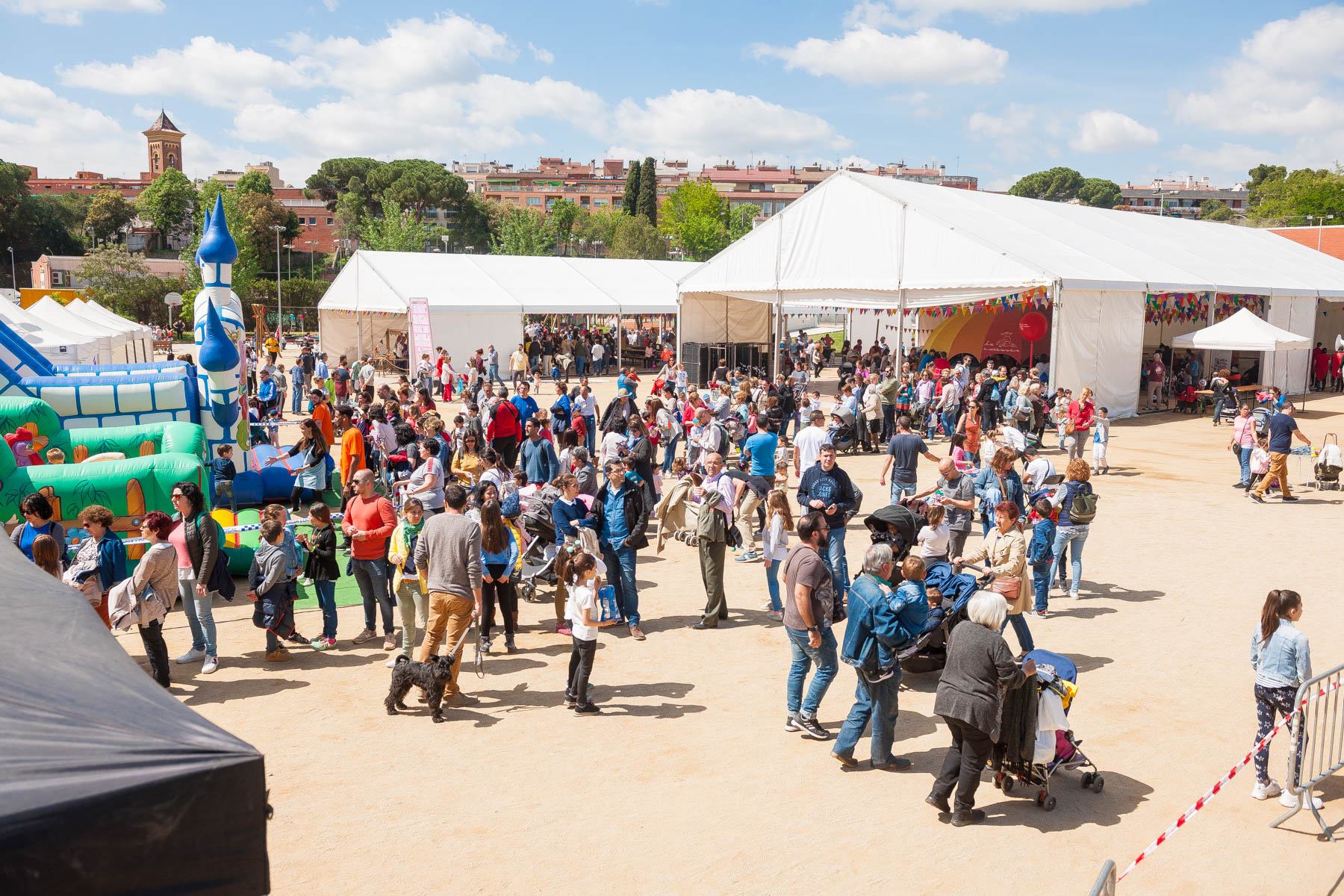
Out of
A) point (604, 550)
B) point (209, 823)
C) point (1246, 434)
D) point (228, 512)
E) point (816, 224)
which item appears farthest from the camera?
point (816, 224)

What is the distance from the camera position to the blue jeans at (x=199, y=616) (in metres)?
7.37

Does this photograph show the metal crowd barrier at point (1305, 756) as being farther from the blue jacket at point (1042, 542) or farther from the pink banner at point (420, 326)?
the pink banner at point (420, 326)

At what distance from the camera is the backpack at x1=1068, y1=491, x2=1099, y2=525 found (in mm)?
8711

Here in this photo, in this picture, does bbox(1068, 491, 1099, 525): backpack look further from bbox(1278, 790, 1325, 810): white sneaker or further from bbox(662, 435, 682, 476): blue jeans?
bbox(662, 435, 682, 476): blue jeans

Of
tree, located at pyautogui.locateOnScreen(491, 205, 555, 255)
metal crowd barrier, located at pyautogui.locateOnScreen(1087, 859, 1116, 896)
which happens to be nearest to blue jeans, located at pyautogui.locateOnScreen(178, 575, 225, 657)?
metal crowd barrier, located at pyautogui.locateOnScreen(1087, 859, 1116, 896)

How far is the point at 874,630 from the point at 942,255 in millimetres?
17367

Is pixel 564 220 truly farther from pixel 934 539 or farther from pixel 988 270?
pixel 934 539

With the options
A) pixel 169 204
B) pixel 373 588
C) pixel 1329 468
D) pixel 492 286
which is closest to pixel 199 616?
pixel 373 588

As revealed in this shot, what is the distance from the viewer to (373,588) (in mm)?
7926

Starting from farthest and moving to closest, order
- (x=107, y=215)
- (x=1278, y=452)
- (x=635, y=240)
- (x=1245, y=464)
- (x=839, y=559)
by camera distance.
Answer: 1. (x=107, y=215)
2. (x=635, y=240)
3. (x=1245, y=464)
4. (x=1278, y=452)
5. (x=839, y=559)

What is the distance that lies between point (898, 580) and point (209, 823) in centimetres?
493

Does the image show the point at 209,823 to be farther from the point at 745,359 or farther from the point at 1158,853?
the point at 745,359

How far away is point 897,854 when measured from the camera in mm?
5012

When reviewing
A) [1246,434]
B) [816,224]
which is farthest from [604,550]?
[816,224]
